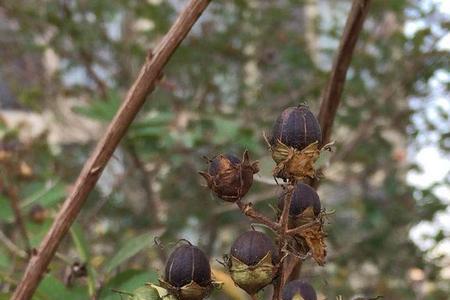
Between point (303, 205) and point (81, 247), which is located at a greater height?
point (303, 205)

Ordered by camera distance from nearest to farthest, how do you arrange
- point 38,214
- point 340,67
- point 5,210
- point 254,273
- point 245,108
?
point 254,273
point 340,67
point 5,210
point 38,214
point 245,108

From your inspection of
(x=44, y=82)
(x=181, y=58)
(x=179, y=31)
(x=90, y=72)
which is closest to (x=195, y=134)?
(x=90, y=72)

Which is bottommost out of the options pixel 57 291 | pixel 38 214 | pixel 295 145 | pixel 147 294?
pixel 38 214

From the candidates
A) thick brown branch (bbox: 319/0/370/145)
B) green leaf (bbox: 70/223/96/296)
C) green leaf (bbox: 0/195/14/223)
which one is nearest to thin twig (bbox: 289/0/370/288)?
thick brown branch (bbox: 319/0/370/145)

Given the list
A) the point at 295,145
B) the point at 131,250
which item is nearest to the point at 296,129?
the point at 295,145

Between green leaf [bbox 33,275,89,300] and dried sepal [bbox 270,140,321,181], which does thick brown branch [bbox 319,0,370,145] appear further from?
green leaf [bbox 33,275,89,300]

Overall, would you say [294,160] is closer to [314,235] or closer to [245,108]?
[314,235]

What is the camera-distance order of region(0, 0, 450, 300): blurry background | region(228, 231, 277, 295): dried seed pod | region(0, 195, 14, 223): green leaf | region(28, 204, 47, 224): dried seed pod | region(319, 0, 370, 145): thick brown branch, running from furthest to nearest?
region(0, 0, 450, 300): blurry background → region(28, 204, 47, 224): dried seed pod → region(0, 195, 14, 223): green leaf → region(319, 0, 370, 145): thick brown branch → region(228, 231, 277, 295): dried seed pod
